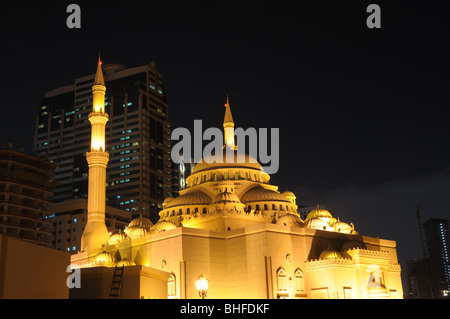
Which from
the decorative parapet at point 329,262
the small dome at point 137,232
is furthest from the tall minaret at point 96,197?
the decorative parapet at point 329,262

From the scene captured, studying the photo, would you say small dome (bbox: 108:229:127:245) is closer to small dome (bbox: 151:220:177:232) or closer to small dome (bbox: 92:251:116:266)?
small dome (bbox: 151:220:177:232)

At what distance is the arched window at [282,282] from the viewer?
47944 millimetres

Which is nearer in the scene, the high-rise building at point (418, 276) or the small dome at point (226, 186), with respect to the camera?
the small dome at point (226, 186)

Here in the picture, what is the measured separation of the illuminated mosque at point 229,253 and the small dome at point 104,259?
3.9 inches

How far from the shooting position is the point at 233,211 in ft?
178

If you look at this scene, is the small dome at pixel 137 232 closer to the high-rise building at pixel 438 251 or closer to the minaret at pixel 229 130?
the minaret at pixel 229 130

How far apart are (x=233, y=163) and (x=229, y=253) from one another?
1365 centimetres

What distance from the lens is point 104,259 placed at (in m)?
50.8

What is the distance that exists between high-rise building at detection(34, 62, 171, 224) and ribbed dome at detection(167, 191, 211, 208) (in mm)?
59356

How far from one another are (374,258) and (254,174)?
1650cm

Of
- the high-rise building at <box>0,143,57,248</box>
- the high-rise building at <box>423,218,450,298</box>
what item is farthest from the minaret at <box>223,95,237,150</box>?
the high-rise building at <box>423,218,450,298</box>

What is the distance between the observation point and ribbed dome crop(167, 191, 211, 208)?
5709 centimetres

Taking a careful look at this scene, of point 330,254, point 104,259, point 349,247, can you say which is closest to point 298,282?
point 330,254
